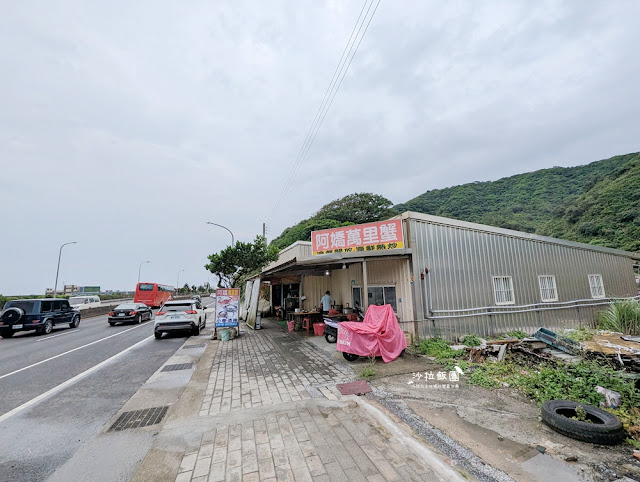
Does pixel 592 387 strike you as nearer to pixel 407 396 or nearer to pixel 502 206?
pixel 407 396

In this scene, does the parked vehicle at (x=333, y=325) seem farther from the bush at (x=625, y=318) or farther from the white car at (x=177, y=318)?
the bush at (x=625, y=318)

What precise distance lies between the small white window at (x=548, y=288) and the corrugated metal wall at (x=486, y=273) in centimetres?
21

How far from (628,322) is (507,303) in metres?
3.80

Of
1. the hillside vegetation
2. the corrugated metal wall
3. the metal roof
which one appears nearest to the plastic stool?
the corrugated metal wall

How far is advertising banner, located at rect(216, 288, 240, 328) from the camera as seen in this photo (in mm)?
11086

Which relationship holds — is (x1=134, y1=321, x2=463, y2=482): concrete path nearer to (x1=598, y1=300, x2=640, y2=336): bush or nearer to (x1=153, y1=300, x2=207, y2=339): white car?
(x1=153, y1=300, x2=207, y2=339): white car

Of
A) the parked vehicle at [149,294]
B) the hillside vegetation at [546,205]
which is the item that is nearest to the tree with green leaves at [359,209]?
the hillside vegetation at [546,205]

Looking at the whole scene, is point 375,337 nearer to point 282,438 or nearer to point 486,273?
point 282,438

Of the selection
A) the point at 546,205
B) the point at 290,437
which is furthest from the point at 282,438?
the point at 546,205

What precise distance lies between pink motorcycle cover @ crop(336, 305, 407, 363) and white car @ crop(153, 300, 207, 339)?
8.16 m

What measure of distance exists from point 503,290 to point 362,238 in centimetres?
581

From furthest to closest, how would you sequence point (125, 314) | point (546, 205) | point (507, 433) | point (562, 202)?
point (546, 205), point (562, 202), point (125, 314), point (507, 433)

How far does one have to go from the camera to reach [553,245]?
11719 millimetres

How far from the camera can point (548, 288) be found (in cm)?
1123
